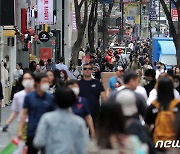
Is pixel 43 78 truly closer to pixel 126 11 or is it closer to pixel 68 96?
pixel 68 96

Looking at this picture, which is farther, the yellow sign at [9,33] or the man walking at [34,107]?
the yellow sign at [9,33]

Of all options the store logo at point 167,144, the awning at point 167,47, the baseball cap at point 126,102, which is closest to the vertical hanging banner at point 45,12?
the awning at point 167,47

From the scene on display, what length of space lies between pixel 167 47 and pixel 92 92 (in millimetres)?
31014

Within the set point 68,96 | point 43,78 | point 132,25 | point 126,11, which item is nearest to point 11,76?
point 43,78

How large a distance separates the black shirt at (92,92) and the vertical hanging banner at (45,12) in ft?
83.0

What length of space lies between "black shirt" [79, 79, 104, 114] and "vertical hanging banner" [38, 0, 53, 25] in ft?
83.0

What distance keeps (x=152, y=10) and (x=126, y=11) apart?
6.94 meters

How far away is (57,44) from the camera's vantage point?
4878 cm

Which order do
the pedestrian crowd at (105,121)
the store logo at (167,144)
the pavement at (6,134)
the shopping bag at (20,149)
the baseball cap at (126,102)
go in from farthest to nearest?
the pavement at (6,134)
the shopping bag at (20,149)
the store logo at (167,144)
the baseball cap at (126,102)
the pedestrian crowd at (105,121)

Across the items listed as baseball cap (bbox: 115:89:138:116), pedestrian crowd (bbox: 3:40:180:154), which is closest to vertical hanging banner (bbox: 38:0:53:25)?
pedestrian crowd (bbox: 3:40:180:154)

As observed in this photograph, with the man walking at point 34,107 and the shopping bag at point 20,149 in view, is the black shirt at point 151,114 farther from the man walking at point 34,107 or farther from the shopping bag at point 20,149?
the shopping bag at point 20,149

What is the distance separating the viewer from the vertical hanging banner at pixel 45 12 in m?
39.8

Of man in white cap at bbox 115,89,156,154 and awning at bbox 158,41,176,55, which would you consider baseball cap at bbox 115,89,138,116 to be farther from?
awning at bbox 158,41,176,55

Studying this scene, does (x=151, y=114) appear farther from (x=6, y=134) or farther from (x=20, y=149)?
(x=6, y=134)
